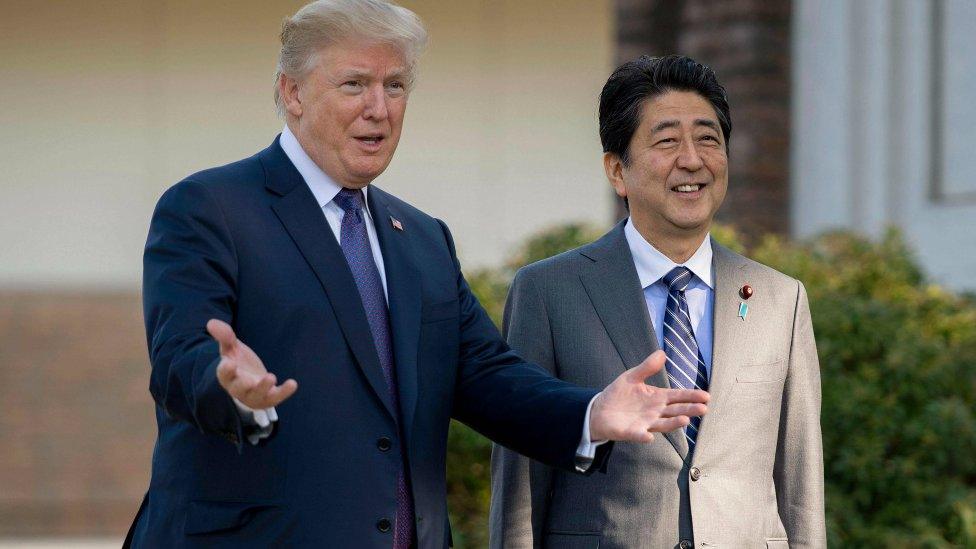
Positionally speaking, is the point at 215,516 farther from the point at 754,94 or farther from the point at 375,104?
the point at 754,94

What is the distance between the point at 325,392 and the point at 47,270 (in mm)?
7225

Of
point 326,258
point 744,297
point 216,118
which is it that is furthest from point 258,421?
point 216,118

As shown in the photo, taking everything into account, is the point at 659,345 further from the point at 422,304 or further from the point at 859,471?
the point at 859,471

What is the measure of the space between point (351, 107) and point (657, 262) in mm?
824

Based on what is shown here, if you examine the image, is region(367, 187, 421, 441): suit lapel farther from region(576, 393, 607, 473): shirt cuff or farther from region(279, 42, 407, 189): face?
region(576, 393, 607, 473): shirt cuff

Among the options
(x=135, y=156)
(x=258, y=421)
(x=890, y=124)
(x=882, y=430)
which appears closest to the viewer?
(x=258, y=421)

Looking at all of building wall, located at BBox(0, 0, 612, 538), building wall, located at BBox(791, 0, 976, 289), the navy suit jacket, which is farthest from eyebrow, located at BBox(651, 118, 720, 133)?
building wall, located at BBox(0, 0, 612, 538)

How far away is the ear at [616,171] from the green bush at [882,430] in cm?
203

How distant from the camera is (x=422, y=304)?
3.09 metres

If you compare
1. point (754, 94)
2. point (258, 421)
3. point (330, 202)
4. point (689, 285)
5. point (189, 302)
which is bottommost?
point (258, 421)

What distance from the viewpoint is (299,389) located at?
9.30 ft

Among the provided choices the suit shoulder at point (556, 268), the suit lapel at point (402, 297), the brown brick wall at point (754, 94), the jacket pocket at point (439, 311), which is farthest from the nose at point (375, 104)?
the brown brick wall at point (754, 94)

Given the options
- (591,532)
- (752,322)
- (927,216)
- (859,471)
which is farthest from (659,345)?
(927,216)

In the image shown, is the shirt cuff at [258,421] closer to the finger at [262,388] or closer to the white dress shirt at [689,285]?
the finger at [262,388]
